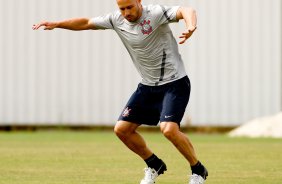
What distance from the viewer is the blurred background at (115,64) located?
21.4m

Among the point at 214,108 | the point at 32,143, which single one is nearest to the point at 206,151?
the point at 32,143

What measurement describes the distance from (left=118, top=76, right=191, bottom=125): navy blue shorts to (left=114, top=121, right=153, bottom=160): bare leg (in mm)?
65

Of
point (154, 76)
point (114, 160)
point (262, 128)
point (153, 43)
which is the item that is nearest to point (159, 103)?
point (154, 76)

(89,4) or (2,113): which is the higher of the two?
(89,4)

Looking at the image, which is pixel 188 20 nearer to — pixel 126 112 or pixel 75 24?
pixel 126 112

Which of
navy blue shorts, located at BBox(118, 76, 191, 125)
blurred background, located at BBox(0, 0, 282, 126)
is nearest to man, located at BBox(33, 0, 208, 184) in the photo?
navy blue shorts, located at BBox(118, 76, 191, 125)

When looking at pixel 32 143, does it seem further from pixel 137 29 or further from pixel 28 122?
pixel 137 29

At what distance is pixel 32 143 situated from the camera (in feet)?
54.7

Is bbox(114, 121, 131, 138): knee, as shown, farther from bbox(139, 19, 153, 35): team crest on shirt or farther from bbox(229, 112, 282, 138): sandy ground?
bbox(229, 112, 282, 138): sandy ground

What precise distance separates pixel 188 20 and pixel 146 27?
0.67m

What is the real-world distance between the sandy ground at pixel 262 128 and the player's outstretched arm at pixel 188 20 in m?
10.3

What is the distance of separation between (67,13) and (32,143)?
5.46 m

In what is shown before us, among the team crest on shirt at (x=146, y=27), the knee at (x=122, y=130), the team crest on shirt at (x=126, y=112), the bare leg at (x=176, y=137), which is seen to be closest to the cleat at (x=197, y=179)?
the bare leg at (x=176, y=137)

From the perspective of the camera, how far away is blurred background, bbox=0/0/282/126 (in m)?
21.4
